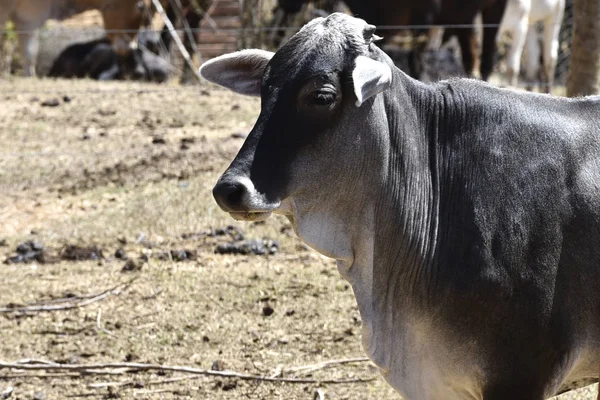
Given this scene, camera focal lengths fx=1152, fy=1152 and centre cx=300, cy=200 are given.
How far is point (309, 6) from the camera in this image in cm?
1416

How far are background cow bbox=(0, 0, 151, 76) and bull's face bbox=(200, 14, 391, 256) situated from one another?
981 centimetres

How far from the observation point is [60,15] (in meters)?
13.5

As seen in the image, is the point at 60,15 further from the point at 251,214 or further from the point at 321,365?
the point at 251,214

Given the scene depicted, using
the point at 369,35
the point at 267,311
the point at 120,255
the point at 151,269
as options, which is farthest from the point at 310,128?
the point at 120,255

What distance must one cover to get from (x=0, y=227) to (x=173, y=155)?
158 cm

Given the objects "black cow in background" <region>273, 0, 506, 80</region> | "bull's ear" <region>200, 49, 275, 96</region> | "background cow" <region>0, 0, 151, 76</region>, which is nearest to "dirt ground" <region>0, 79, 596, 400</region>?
"bull's ear" <region>200, 49, 275, 96</region>

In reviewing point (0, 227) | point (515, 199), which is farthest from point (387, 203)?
point (0, 227)

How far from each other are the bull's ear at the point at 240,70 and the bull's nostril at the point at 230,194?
60cm

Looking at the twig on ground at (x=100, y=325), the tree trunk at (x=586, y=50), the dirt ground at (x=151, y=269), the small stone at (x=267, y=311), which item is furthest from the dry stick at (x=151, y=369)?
the tree trunk at (x=586, y=50)

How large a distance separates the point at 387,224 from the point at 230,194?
582 mm

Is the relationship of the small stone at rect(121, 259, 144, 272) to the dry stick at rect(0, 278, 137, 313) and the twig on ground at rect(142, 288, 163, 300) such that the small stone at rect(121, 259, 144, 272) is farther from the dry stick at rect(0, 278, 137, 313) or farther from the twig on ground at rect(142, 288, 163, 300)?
the twig on ground at rect(142, 288, 163, 300)

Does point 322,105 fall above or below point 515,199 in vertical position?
above

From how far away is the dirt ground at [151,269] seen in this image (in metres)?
5.09

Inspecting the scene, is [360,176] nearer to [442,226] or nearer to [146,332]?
[442,226]
